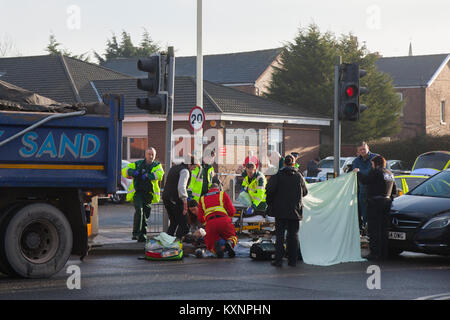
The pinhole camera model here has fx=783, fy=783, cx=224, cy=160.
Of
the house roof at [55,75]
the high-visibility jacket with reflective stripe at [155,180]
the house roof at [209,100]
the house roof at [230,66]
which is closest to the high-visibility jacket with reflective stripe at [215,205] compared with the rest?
the high-visibility jacket with reflective stripe at [155,180]

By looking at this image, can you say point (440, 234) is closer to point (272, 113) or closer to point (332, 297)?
point (332, 297)

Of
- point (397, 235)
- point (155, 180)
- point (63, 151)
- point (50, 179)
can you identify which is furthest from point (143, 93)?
point (50, 179)

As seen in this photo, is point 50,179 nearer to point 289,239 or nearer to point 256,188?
point 289,239

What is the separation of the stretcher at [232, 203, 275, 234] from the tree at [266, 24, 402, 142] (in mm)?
31992

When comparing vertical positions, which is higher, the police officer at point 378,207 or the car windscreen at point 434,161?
the car windscreen at point 434,161

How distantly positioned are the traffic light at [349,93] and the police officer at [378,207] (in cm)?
195

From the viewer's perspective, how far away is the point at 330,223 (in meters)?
13.5

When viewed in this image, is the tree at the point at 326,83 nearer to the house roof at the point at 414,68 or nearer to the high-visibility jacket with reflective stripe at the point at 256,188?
the house roof at the point at 414,68

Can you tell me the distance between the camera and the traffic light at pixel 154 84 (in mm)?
14453

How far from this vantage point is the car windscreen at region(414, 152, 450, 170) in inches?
1163

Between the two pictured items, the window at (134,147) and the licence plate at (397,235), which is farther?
the window at (134,147)

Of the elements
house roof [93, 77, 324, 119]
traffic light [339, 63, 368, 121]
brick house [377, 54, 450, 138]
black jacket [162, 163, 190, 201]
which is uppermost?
brick house [377, 54, 450, 138]

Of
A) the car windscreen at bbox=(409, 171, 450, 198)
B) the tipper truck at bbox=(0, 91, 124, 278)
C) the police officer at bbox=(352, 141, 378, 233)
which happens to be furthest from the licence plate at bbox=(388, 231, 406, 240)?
the tipper truck at bbox=(0, 91, 124, 278)

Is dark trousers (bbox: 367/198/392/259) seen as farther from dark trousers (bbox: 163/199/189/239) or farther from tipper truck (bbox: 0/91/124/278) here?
tipper truck (bbox: 0/91/124/278)
